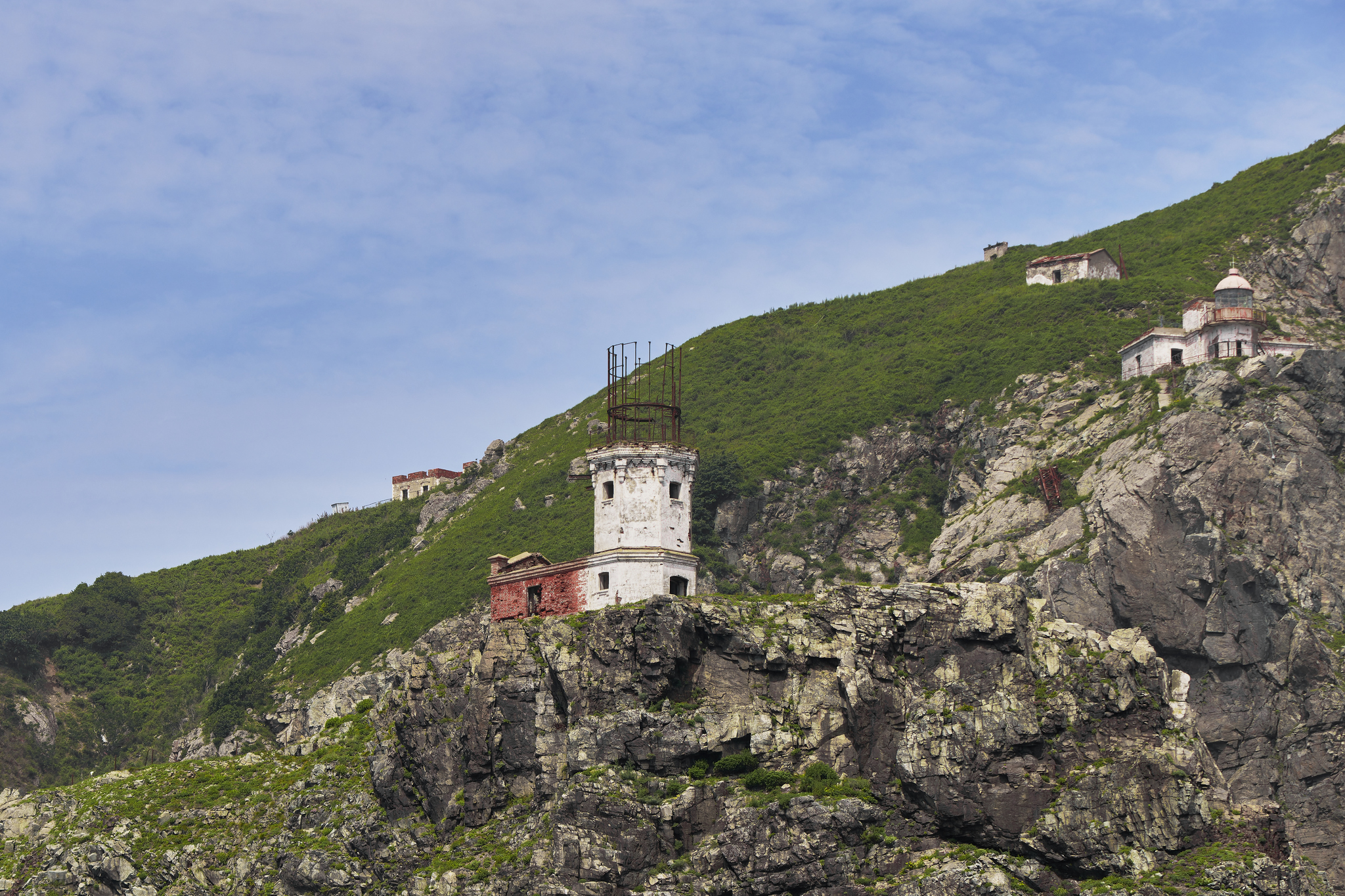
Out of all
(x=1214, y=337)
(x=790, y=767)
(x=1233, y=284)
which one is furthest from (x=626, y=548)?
(x=1233, y=284)

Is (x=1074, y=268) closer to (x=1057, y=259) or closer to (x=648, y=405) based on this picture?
(x=1057, y=259)

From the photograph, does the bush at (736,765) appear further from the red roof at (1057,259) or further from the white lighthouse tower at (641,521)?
the red roof at (1057,259)

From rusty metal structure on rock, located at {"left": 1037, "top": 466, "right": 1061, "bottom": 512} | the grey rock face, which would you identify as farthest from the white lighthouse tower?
rusty metal structure on rock, located at {"left": 1037, "top": 466, "right": 1061, "bottom": 512}

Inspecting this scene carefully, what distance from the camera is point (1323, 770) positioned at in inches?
3816

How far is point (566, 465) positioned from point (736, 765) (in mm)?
89006

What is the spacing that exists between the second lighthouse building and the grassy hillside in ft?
163

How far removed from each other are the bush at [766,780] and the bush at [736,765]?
71 centimetres

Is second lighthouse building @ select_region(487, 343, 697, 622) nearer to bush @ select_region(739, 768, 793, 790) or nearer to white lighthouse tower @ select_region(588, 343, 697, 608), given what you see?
white lighthouse tower @ select_region(588, 343, 697, 608)

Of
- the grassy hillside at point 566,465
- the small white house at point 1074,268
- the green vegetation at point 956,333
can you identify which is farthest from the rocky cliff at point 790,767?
the small white house at point 1074,268

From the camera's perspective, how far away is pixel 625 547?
7969cm

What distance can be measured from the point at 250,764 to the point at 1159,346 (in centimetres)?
8050

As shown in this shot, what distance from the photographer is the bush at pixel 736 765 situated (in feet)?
231

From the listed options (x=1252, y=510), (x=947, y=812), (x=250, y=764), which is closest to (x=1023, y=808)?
(x=947, y=812)

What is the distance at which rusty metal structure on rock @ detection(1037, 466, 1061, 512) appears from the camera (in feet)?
371
